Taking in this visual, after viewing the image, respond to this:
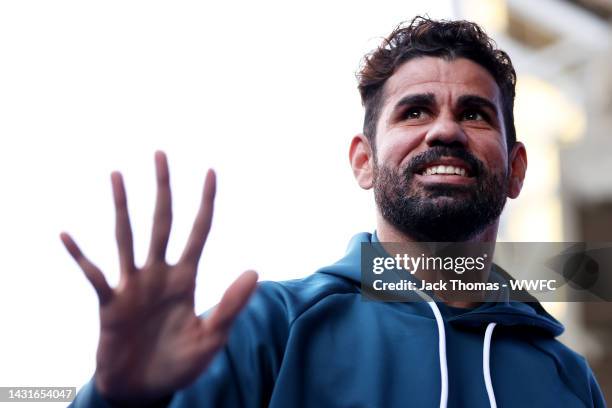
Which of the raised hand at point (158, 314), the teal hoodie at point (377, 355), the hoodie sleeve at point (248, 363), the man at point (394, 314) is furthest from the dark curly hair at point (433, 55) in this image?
the raised hand at point (158, 314)

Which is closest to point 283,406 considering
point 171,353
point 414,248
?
point 171,353

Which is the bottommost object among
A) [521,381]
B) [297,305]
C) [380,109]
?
[521,381]

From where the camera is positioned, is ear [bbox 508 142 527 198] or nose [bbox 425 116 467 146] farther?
ear [bbox 508 142 527 198]

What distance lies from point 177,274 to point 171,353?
8 cm

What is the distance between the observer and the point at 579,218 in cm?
399

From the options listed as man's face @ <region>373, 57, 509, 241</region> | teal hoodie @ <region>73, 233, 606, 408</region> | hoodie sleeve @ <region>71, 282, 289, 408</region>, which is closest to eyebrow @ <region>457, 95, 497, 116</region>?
man's face @ <region>373, 57, 509, 241</region>

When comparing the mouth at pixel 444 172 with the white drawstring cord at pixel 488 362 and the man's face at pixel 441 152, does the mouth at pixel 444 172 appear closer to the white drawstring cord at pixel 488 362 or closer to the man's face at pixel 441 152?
the man's face at pixel 441 152

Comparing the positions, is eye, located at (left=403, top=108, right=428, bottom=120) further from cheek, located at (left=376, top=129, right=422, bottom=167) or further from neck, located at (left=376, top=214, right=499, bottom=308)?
neck, located at (left=376, top=214, right=499, bottom=308)

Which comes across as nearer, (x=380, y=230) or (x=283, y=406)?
(x=283, y=406)

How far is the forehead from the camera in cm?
110

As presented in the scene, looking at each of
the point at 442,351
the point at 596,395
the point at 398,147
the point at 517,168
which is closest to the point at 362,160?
the point at 398,147

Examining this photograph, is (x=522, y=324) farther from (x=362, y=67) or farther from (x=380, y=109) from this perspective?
(x=362, y=67)

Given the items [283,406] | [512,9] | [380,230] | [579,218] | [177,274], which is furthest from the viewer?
[579,218]

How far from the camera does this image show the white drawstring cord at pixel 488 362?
957 millimetres
